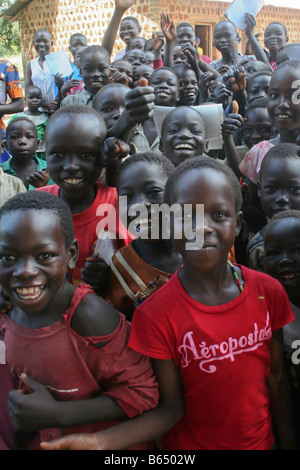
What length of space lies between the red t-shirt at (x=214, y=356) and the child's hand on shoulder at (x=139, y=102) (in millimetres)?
705

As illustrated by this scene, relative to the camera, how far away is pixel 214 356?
1255 millimetres

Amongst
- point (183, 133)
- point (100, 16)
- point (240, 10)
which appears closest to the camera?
point (183, 133)

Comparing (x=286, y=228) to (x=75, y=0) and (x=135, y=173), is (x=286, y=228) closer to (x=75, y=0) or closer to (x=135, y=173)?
(x=135, y=173)

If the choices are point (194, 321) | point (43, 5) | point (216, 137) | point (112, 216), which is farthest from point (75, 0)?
point (194, 321)

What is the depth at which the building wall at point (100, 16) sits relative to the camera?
10.1 m

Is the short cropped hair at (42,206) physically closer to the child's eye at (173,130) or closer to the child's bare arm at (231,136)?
the child's eye at (173,130)

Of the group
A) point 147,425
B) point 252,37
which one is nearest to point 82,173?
point 147,425

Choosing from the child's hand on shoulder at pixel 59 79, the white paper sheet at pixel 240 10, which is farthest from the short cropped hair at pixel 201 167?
the child's hand on shoulder at pixel 59 79

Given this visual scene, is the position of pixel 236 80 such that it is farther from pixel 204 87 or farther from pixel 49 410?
pixel 49 410

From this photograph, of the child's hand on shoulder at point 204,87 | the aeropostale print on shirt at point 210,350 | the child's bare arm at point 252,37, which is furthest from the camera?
the child's bare arm at point 252,37

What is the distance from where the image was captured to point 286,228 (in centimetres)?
168

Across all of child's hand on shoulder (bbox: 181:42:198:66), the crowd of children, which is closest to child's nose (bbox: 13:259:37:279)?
the crowd of children

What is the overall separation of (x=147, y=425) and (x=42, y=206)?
0.68m
